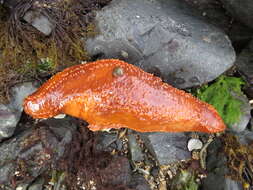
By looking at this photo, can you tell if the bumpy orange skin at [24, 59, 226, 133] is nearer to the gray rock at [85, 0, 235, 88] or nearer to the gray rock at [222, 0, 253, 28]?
the gray rock at [85, 0, 235, 88]

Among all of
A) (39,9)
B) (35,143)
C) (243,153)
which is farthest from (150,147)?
(39,9)

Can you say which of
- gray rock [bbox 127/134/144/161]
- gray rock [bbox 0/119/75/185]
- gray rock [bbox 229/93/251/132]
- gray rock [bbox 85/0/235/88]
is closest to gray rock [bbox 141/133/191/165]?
gray rock [bbox 127/134/144/161]

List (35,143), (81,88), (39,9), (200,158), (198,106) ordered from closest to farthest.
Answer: (81,88) → (198,106) → (39,9) → (35,143) → (200,158)

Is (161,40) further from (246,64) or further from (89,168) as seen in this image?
(89,168)

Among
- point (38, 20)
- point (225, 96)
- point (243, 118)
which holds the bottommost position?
point (243, 118)

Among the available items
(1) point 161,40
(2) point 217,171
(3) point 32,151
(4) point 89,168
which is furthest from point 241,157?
(3) point 32,151

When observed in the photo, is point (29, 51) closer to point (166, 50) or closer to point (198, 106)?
point (166, 50)

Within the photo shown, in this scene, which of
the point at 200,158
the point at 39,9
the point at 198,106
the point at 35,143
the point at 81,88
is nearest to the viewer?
the point at 81,88
